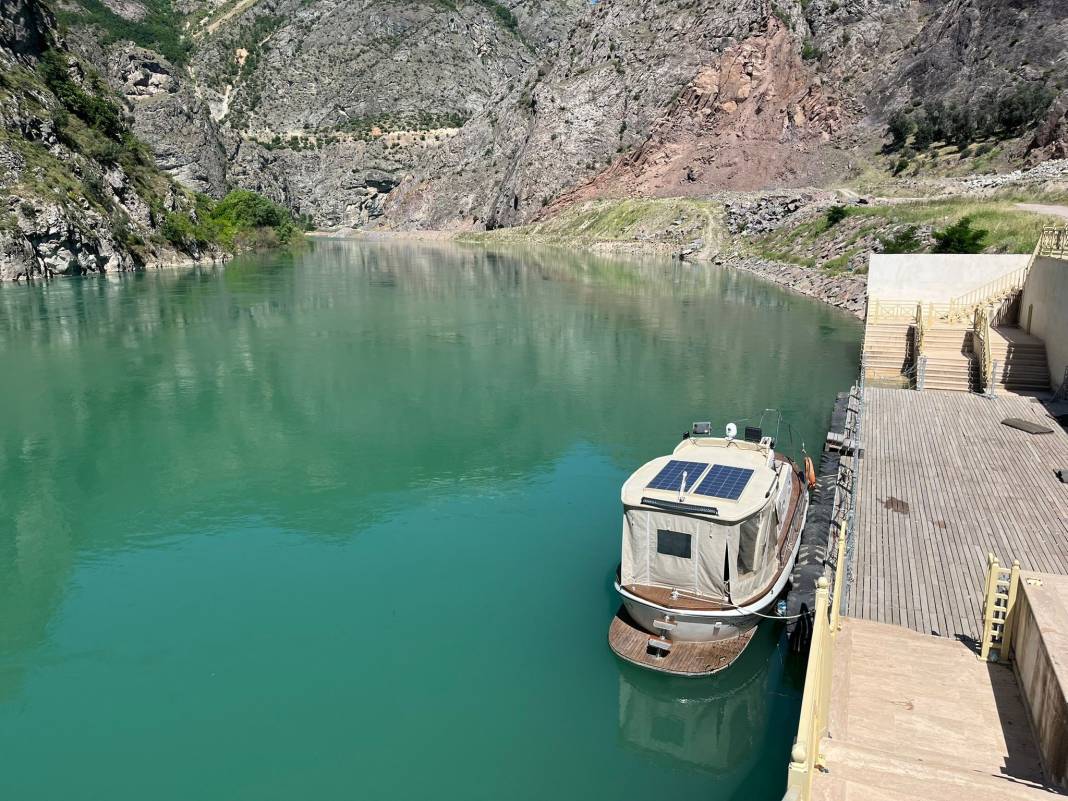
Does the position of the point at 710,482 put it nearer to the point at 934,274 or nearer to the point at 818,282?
the point at 934,274

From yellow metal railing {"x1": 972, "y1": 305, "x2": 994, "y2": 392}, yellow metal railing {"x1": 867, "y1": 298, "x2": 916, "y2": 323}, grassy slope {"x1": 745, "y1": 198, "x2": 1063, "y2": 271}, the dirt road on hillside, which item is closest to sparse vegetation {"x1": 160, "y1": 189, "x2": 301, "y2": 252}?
grassy slope {"x1": 745, "y1": 198, "x2": 1063, "y2": 271}

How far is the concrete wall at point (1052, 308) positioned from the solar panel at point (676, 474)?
16.6 metres

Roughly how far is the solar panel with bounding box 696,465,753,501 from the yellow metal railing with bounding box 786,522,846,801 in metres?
2.89

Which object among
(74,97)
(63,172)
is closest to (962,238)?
(63,172)

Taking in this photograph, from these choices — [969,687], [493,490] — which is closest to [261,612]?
[493,490]

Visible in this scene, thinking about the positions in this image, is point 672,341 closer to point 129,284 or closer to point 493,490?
point 493,490

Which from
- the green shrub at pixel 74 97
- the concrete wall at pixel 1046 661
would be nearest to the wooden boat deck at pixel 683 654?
the concrete wall at pixel 1046 661

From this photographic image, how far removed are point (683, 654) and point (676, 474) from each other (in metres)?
3.20

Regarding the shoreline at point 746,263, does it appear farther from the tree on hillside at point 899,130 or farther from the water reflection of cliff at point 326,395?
the tree on hillside at point 899,130

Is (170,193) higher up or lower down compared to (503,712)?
higher up

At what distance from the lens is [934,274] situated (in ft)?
116

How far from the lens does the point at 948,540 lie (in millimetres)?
14586

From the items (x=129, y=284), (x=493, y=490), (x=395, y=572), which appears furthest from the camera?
(x=129, y=284)

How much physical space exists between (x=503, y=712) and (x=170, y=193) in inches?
4516
